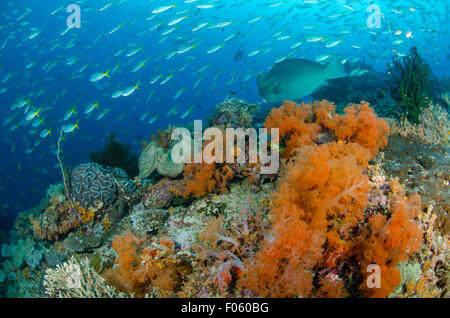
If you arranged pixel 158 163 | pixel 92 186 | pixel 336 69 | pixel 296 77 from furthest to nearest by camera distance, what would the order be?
1. pixel 296 77
2. pixel 336 69
3. pixel 92 186
4. pixel 158 163

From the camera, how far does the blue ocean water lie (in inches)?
496

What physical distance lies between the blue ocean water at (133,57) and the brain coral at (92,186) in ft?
8.68

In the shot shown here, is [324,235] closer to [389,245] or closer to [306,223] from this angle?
[306,223]

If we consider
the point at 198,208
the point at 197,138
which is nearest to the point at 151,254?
the point at 198,208

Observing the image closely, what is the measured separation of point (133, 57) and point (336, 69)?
38959 millimetres

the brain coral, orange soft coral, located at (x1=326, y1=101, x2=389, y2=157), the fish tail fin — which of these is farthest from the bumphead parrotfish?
the brain coral

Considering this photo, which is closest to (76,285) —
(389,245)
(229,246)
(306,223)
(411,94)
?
(229,246)

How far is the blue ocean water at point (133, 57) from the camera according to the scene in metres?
12.6

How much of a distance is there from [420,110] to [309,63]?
3235mm

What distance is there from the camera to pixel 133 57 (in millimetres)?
38438

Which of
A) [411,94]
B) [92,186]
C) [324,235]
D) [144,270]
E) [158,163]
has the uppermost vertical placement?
[324,235]

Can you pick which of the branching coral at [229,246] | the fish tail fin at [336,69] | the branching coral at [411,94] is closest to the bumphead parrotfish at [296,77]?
the fish tail fin at [336,69]

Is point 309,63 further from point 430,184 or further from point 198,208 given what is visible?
point 198,208
